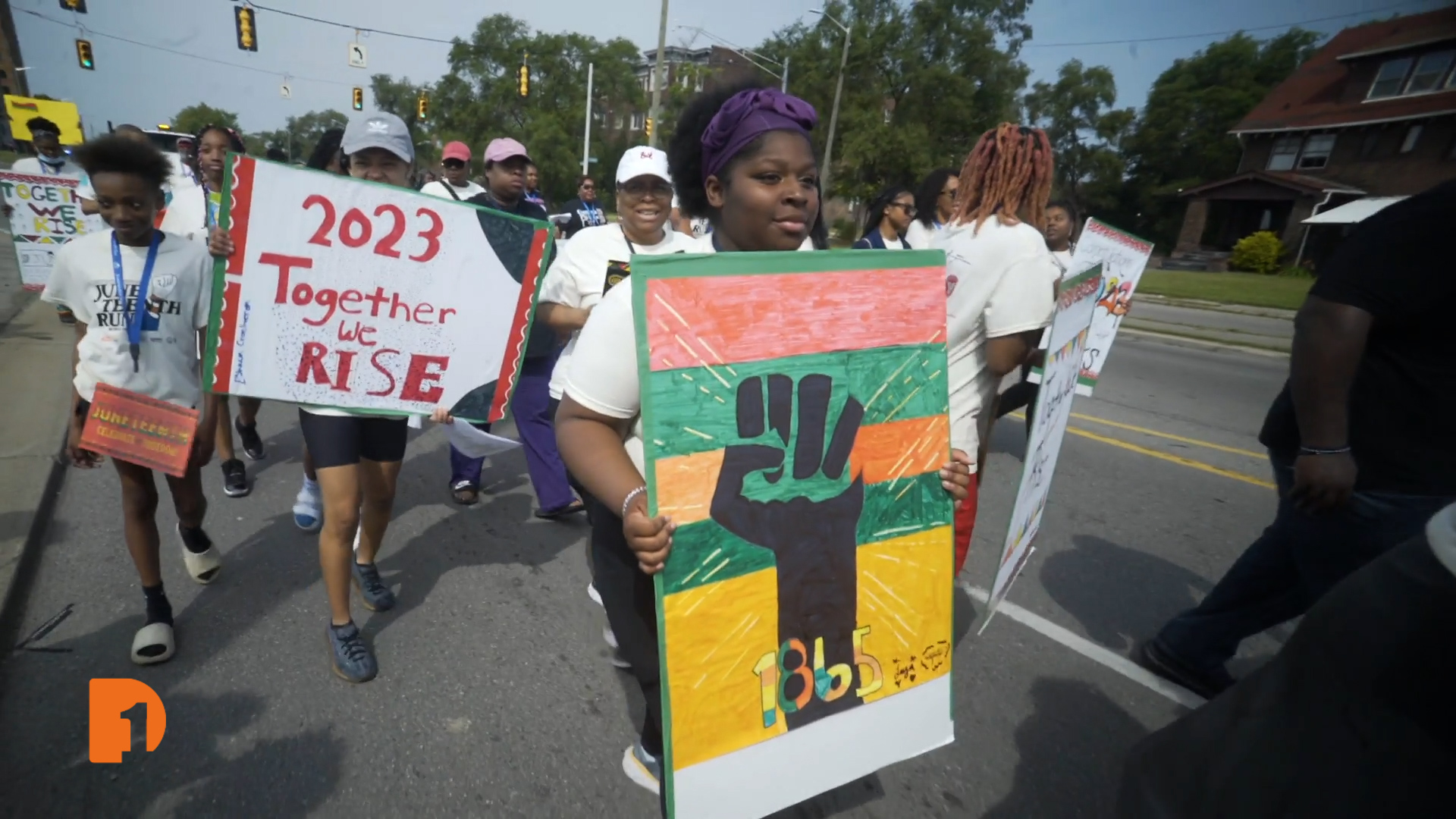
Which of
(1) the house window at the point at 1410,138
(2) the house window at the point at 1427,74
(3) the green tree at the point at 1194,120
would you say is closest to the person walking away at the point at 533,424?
(2) the house window at the point at 1427,74

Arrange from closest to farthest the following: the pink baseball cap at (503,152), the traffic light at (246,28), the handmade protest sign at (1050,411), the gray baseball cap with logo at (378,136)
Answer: the handmade protest sign at (1050,411) < the gray baseball cap with logo at (378,136) < the pink baseball cap at (503,152) < the traffic light at (246,28)

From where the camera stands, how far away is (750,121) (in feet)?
4.78

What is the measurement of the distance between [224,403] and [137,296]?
179cm

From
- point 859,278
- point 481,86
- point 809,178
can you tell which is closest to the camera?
point 859,278

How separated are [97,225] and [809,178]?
724 centimetres

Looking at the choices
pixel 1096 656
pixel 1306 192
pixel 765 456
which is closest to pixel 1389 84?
pixel 1306 192

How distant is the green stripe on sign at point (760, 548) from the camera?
1.22 metres

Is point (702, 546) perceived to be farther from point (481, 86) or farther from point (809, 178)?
point (481, 86)

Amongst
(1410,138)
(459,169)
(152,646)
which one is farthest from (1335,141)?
(152,646)

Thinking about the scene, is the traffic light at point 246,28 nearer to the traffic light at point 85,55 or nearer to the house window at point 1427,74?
the traffic light at point 85,55

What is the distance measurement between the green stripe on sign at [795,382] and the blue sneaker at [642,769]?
1.23 metres

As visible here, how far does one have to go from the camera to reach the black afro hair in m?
2.33

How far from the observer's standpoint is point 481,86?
48969mm

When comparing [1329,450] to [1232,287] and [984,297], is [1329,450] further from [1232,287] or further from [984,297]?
[1232,287]
